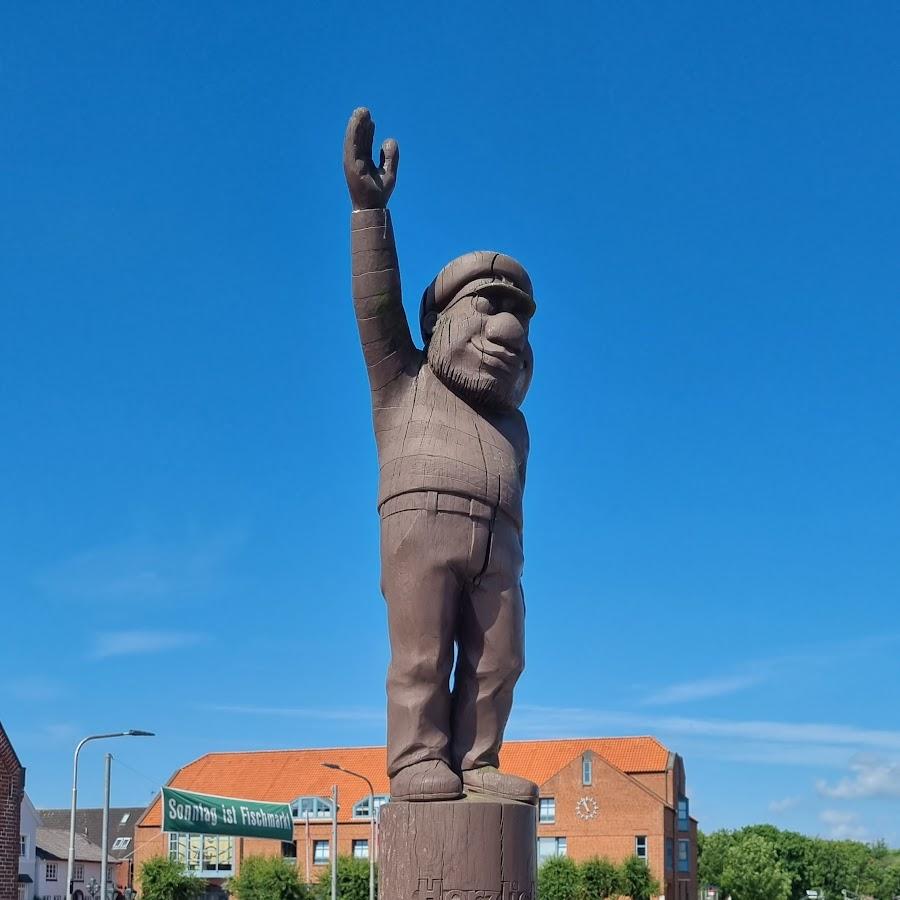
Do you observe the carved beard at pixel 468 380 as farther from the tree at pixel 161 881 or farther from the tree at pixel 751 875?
the tree at pixel 751 875

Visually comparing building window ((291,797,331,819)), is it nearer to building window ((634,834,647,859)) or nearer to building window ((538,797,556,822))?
building window ((538,797,556,822))

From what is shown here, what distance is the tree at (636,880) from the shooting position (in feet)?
142

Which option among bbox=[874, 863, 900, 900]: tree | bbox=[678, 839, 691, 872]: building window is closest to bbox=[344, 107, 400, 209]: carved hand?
bbox=[678, 839, 691, 872]: building window

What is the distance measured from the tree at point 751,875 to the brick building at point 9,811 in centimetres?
4672

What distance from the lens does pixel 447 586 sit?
695cm

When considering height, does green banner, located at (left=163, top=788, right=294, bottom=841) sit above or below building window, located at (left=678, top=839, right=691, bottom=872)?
above

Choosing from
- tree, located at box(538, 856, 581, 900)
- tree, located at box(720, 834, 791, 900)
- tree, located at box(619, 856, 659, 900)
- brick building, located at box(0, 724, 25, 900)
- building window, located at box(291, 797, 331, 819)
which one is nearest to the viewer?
brick building, located at box(0, 724, 25, 900)

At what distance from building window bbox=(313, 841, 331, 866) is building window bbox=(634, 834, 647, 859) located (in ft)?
38.1

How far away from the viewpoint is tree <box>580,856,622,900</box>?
1665 inches

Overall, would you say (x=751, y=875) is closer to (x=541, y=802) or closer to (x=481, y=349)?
(x=541, y=802)

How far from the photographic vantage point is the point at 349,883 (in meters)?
39.8

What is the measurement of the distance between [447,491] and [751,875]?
64.8m

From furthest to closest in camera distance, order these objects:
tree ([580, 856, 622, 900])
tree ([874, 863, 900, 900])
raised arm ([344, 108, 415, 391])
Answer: tree ([874, 863, 900, 900]) → tree ([580, 856, 622, 900]) → raised arm ([344, 108, 415, 391])

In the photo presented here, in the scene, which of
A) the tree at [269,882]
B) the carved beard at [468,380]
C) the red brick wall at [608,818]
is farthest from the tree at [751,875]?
the carved beard at [468,380]
